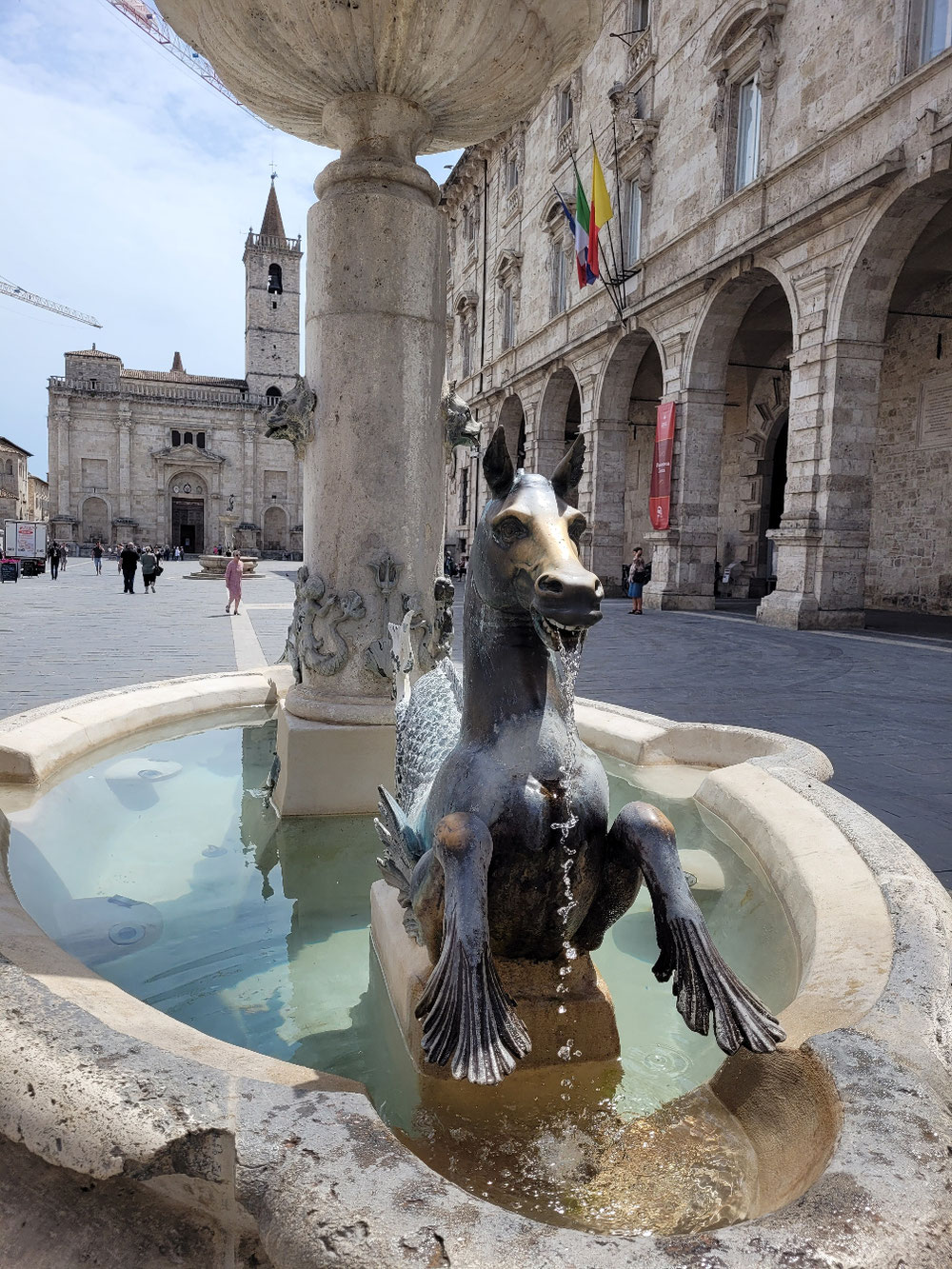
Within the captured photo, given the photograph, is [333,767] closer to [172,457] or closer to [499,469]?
[499,469]

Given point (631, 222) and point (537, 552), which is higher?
point (631, 222)

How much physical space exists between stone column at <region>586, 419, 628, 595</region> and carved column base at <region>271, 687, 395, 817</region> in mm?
17071

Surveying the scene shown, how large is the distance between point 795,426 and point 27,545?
22729 millimetres

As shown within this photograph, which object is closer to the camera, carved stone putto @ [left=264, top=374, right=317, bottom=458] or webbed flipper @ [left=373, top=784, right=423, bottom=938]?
webbed flipper @ [left=373, top=784, right=423, bottom=938]

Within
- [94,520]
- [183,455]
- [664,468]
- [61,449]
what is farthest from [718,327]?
[61,449]

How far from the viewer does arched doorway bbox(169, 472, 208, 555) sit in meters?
58.6

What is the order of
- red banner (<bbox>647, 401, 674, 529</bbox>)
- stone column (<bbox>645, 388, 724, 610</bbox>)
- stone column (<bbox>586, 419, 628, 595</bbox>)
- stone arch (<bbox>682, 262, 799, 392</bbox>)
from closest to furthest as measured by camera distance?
stone arch (<bbox>682, 262, 799, 392</bbox>), stone column (<bbox>645, 388, 724, 610</bbox>), red banner (<bbox>647, 401, 674, 529</bbox>), stone column (<bbox>586, 419, 628, 595</bbox>)

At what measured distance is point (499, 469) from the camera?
65.2 inches

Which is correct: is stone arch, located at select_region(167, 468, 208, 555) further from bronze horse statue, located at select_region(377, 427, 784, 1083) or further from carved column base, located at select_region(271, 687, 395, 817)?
bronze horse statue, located at select_region(377, 427, 784, 1083)

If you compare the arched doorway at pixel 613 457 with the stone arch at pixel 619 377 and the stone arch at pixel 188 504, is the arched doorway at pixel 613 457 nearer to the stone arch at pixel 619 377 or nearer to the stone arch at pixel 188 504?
the stone arch at pixel 619 377

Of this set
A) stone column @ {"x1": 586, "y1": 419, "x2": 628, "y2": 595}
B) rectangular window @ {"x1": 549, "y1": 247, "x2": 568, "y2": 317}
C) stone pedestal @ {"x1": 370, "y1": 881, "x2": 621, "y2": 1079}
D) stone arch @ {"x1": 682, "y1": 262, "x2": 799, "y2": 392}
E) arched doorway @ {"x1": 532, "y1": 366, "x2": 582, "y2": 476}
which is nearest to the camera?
stone pedestal @ {"x1": 370, "y1": 881, "x2": 621, "y2": 1079}

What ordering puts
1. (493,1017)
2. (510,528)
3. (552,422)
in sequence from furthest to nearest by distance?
1. (552,422)
2. (510,528)
3. (493,1017)

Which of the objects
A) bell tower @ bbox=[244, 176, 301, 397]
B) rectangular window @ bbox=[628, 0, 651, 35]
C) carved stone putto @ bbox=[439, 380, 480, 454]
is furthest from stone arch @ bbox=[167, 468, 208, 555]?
carved stone putto @ bbox=[439, 380, 480, 454]

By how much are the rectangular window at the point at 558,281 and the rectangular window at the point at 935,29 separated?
12636 millimetres
